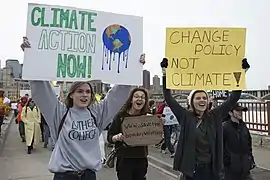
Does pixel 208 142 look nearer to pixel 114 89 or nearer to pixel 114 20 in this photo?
pixel 114 89

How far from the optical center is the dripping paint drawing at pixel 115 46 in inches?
169

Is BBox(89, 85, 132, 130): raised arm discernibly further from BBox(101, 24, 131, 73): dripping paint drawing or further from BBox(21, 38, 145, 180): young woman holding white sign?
BBox(101, 24, 131, 73): dripping paint drawing

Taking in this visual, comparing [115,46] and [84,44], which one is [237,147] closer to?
[115,46]

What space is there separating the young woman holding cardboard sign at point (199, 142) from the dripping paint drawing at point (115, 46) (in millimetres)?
781

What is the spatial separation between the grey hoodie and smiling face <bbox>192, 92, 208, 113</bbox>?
1.10 metres

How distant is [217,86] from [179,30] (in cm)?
80

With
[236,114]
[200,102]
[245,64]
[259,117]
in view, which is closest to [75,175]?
[200,102]

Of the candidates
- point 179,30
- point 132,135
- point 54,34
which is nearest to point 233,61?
point 179,30

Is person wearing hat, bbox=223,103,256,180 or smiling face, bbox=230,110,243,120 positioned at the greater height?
smiling face, bbox=230,110,243,120

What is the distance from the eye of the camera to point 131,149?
15.3 feet

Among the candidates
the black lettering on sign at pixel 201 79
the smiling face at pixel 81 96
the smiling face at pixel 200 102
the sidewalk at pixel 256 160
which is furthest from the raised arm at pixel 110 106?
the sidewalk at pixel 256 160

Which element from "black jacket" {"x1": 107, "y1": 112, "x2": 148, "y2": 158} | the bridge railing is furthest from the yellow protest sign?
the bridge railing

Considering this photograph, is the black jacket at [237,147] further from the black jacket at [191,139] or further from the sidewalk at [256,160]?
the sidewalk at [256,160]

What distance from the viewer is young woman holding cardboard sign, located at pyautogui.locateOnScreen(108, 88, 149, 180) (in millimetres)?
4645
